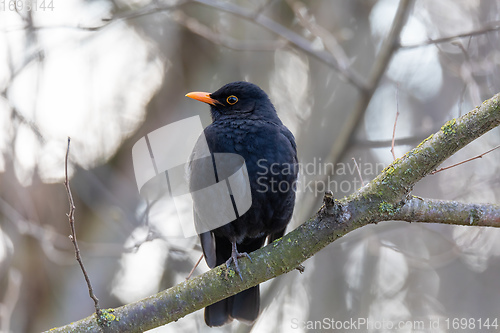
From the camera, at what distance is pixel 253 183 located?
11.3 ft

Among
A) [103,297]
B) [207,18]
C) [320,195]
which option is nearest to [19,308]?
[103,297]

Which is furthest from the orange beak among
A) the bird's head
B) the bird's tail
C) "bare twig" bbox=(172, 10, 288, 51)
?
the bird's tail

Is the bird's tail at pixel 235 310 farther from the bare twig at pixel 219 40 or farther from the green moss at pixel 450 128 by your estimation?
the bare twig at pixel 219 40

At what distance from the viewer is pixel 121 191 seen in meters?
5.09

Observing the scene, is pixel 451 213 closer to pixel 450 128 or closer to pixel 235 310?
pixel 450 128

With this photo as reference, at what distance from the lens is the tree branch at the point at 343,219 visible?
265 centimetres

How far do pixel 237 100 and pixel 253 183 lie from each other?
1.03 meters

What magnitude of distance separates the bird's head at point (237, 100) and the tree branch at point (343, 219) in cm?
147

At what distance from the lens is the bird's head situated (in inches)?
161

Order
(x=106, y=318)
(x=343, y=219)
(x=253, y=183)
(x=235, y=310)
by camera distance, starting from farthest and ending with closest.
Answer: (x=235, y=310), (x=253, y=183), (x=343, y=219), (x=106, y=318)

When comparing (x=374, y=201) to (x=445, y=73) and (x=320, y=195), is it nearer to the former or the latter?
(x=320, y=195)

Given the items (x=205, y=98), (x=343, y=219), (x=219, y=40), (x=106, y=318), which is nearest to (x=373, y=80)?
(x=205, y=98)

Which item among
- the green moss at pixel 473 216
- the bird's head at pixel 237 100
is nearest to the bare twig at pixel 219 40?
the bird's head at pixel 237 100

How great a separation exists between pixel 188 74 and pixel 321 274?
9.96 ft
